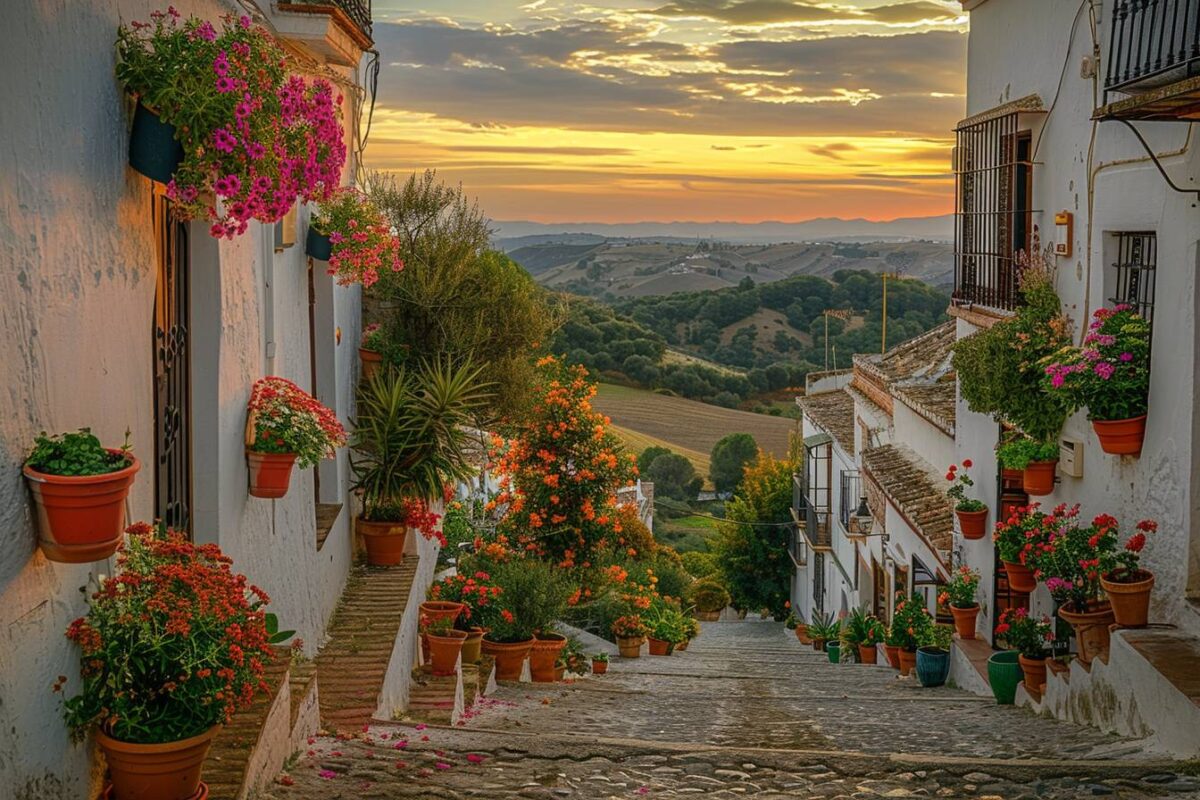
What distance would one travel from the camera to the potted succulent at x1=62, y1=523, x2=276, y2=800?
4.02 metres

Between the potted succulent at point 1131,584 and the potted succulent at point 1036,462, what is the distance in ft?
6.17

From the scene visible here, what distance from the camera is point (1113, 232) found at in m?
9.10

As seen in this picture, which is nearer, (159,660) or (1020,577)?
(159,660)

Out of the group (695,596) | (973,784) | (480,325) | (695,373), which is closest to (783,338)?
(695,373)

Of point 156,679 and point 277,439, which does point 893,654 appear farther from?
point 156,679

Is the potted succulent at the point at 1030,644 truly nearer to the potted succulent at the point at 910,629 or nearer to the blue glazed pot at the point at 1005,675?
the blue glazed pot at the point at 1005,675

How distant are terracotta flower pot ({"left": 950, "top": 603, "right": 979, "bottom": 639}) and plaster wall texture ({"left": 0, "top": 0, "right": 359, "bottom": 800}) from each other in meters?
9.15

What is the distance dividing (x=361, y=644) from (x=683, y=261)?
94.8 m

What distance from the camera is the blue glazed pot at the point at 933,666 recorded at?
42.9ft

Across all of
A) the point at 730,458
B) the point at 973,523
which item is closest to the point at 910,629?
the point at 973,523

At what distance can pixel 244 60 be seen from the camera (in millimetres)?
4820

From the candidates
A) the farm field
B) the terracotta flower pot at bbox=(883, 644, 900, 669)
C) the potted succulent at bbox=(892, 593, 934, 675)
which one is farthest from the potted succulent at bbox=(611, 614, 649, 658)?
the farm field

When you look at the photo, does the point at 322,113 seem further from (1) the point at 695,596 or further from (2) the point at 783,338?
(2) the point at 783,338

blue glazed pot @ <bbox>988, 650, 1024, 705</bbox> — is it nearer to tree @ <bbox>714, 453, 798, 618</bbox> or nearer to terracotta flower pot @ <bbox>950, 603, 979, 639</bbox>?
terracotta flower pot @ <bbox>950, 603, 979, 639</bbox>
